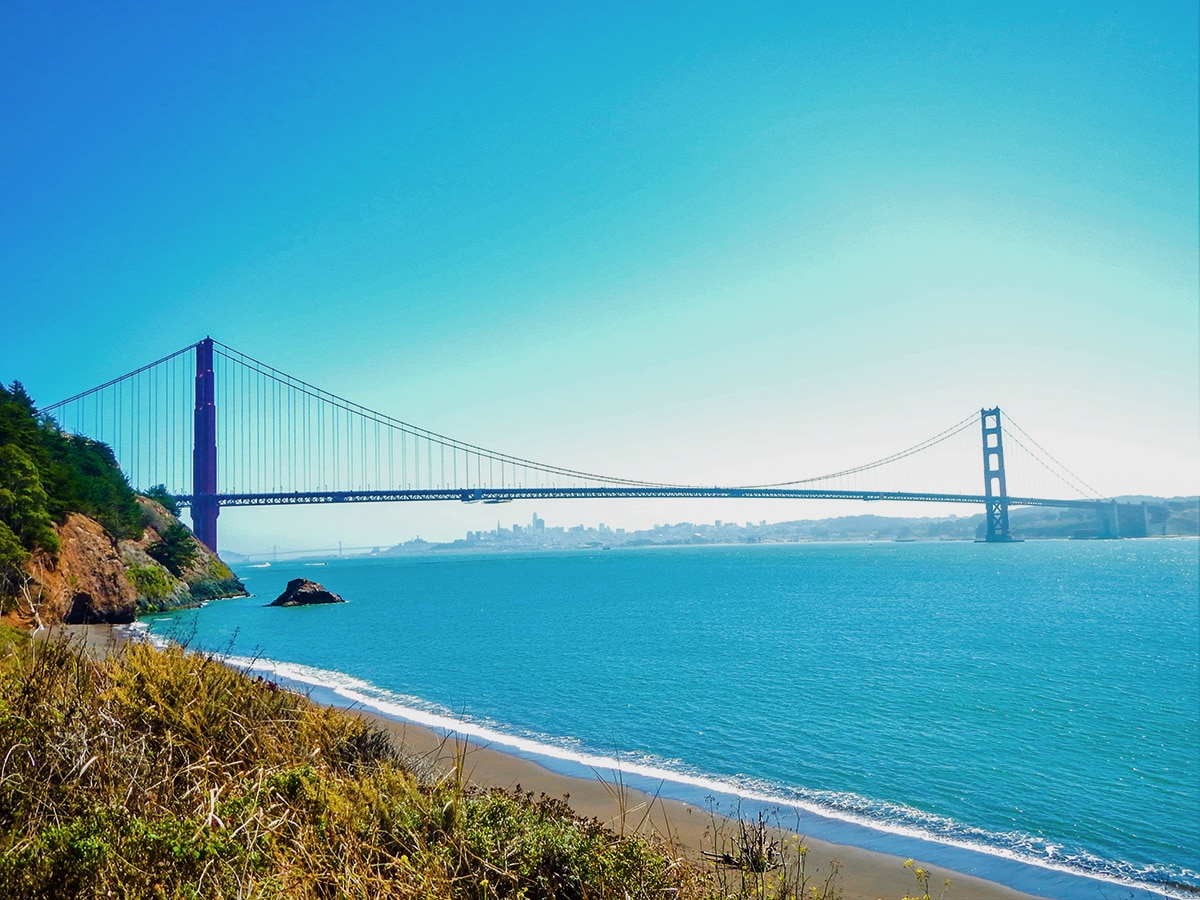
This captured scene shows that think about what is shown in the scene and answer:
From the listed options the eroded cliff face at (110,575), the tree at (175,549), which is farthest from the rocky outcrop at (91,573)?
the tree at (175,549)

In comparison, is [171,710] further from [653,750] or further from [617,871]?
[653,750]

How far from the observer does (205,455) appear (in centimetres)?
5891

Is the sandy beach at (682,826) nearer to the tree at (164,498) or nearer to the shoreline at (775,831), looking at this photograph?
the shoreline at (775,831)

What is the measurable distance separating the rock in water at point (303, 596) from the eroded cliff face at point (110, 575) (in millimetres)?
4926

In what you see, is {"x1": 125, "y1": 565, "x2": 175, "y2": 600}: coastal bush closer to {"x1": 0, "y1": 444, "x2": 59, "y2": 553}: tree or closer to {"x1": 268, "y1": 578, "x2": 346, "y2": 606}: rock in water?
{"x1": 268, "y1": 578, "x2": 346, "y2": 606}: rock in water

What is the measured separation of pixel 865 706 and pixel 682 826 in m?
8.18

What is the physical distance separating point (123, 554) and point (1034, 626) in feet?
138

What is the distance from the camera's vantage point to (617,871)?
3.56 meters

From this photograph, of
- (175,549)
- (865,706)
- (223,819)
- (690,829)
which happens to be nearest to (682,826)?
(690,829)

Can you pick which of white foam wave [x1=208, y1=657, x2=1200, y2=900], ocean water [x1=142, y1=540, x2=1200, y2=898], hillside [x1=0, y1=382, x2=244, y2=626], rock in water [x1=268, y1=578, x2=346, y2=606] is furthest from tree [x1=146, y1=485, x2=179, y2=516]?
white foam wave [x1=208, y1=657, x2=1200, y2=900]

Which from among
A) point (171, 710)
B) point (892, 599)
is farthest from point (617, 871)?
point (892, 599)

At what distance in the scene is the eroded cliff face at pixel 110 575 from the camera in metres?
25.1

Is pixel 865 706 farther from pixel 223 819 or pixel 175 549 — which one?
pixel 175 549

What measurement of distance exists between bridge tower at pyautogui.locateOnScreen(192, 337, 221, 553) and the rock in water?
14256mm
